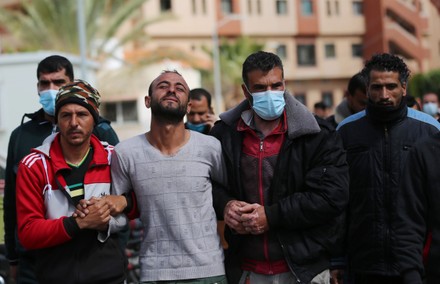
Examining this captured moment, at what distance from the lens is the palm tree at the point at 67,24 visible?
29469mm

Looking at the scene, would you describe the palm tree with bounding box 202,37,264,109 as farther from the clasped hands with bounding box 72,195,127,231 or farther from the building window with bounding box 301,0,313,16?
the clasped hands with bounding box 72,195,127,231

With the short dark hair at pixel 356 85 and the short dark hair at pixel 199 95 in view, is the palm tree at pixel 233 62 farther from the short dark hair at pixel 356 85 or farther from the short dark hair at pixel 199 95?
the short dark hair at pixel 356 85

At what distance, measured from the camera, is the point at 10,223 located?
5223 millimetres

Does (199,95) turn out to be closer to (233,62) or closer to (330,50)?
(233,62)

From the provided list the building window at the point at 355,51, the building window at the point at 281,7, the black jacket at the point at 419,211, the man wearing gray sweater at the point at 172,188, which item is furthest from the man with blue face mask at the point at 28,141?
the building window at the point at 355,51

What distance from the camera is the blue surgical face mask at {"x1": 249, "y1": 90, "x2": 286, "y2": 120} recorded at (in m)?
4.40

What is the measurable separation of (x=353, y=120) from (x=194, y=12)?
48.8 m

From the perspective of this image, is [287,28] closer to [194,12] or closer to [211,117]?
[194,12]

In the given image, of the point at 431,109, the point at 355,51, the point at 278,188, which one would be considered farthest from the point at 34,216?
the point at 355,51

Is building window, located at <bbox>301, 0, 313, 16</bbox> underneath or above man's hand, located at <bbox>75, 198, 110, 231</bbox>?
above

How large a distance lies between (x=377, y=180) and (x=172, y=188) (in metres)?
1.26

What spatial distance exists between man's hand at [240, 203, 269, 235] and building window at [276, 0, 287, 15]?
173 feet

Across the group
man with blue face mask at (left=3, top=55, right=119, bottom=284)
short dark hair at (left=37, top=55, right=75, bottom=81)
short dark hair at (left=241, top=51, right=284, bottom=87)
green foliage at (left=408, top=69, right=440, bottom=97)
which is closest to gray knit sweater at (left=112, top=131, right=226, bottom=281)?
short dark hair at (left=241, top=51, right=284, bottom=87)

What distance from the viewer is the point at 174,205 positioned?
14.3 ft
